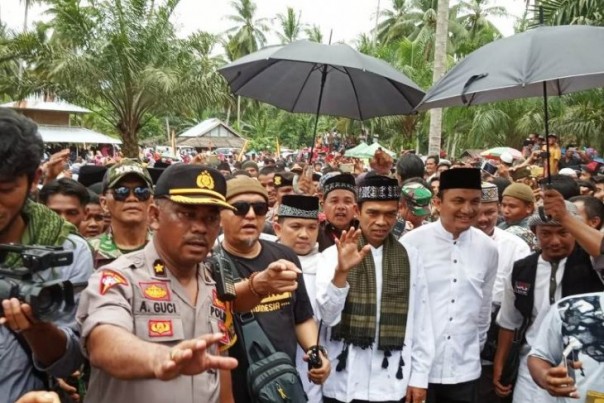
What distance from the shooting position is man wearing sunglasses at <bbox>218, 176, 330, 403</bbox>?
3318 mm

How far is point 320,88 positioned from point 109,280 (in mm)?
4141

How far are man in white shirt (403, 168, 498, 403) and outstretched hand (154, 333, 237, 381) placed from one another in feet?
8.33

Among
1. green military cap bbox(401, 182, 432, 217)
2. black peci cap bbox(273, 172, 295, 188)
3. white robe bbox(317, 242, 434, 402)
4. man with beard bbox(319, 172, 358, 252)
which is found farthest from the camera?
black peci cap bbox(273, 172, 295, 188)

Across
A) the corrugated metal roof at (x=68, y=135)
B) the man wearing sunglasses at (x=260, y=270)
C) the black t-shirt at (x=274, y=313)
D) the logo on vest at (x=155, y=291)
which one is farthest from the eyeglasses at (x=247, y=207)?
the corrugated metal roof at (x=68, y=135)

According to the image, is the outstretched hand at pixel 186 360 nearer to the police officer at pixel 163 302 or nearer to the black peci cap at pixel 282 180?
the police officer at pixel 163 302

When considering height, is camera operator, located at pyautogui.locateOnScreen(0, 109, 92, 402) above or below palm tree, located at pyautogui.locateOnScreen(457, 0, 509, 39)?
below

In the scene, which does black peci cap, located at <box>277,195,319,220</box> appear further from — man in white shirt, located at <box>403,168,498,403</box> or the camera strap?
the camera strap

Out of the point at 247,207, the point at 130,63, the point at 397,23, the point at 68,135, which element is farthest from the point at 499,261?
the point at 397,23

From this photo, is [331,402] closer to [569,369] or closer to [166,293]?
[569,369]

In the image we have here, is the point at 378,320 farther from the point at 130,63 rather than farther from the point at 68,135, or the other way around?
the point at 68,135

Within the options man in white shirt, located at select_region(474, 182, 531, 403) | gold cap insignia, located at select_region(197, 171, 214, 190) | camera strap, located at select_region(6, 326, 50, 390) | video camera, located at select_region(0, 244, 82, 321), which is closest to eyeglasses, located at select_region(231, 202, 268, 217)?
gold cap insignia, located at select_region(197, 171, 214, 190)

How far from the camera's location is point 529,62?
3.66 m

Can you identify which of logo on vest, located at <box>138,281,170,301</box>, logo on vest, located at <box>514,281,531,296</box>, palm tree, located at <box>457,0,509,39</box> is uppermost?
palm tree, located at <box>457,0,509,39</box>

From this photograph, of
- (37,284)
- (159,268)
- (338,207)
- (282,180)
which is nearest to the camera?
(37,284)
